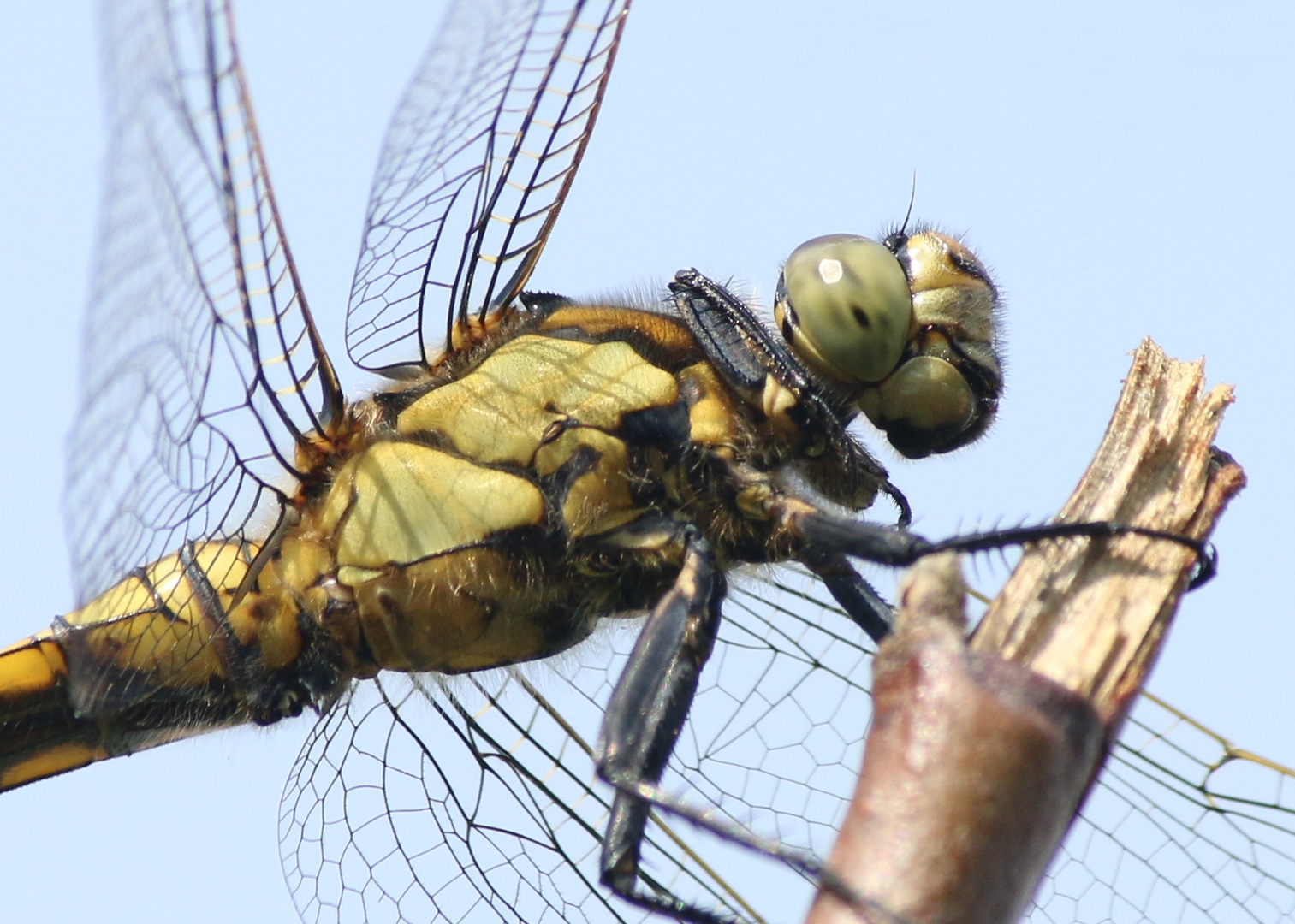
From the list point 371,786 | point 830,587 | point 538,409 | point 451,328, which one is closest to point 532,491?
point 538,409

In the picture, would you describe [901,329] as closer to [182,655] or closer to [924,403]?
[924,403]

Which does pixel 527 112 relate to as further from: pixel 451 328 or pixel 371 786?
pixel 371 786

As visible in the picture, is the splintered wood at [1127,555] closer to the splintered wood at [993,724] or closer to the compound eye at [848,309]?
the splintered wood at [993,724]

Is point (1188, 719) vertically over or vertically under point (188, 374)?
over

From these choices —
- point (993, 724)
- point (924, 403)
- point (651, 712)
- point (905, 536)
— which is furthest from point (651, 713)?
point (993, 724)

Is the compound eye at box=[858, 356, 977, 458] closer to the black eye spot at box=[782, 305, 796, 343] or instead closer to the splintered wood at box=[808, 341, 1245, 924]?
the black eye spot at box=[782, 305, 796, 343]

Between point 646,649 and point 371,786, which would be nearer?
point 646,649

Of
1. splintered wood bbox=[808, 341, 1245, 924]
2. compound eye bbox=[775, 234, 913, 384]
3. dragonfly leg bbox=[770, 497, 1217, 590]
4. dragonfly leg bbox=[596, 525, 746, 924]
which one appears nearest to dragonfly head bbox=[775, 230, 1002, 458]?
compound eye bbox=[775, 234, 913, 384]
